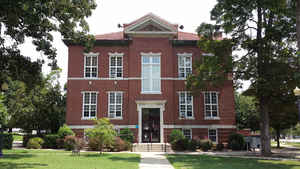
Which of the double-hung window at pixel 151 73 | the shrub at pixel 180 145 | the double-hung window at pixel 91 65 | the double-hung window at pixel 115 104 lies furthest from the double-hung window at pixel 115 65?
the shrub at pixel 180 145

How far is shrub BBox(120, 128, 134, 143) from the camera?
24906mm

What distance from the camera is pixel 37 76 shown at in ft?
58.6

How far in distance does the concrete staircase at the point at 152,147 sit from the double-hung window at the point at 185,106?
3.95m

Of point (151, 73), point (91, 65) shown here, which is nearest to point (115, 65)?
point (91, 65)

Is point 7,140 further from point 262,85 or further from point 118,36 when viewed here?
point 262,85

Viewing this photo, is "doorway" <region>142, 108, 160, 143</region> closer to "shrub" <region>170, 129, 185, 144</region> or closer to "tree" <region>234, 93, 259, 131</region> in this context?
"shrub" <region>170, 129, 185, 144</region>

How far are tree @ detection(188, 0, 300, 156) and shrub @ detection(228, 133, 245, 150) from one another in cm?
441

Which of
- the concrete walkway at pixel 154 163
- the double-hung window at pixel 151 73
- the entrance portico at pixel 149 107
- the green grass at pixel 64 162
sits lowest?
the concrete walkway at pixel 154 163

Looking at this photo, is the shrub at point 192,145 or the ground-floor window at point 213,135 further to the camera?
the ground-floor window at point 213,135

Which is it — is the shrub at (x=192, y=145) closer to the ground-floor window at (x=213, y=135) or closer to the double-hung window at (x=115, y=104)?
the ground-floor window at (x=213, y=135)

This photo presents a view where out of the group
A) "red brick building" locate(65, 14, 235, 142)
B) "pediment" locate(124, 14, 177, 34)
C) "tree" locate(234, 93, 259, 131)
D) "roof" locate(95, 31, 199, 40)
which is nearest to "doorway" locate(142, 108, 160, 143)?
"red brick building" locate(65, 14, 235, 142)

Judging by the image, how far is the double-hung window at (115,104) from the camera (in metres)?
27.0

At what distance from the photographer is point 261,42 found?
20.3 metres

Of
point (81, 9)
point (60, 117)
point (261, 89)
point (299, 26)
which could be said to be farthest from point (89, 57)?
point (299, 26)
